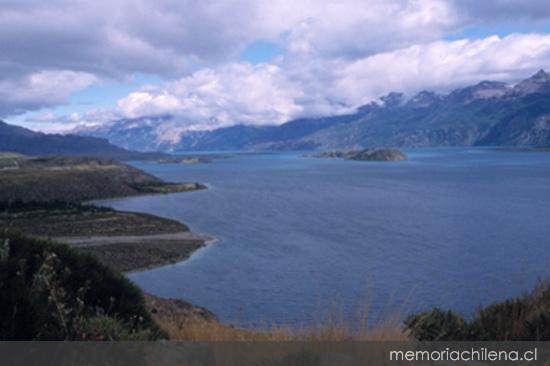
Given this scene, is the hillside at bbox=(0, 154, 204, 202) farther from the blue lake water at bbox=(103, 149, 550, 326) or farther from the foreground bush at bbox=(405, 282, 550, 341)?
the foreground bush at bbox=(405, 282, 550, 341)

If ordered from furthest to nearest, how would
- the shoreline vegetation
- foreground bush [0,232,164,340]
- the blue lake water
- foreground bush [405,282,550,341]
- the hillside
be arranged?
the hillside < the blue lake water < foreground bush [405,282,550,341] < the shoreline vegetation < foreground bush [0,232,164,340]

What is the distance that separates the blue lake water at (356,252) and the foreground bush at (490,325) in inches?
125

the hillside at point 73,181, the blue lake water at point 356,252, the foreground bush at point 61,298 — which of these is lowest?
the blue lake water at point 356,252

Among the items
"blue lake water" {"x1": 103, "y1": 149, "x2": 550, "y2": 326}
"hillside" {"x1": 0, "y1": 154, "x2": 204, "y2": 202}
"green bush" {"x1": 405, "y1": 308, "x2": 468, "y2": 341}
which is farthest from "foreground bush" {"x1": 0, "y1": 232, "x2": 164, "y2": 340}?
"hillside" {"x1": 0, "y1": 154, "x2": 204, "y2": 202}

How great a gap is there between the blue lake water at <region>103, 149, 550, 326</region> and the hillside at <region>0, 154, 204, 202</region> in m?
17.5

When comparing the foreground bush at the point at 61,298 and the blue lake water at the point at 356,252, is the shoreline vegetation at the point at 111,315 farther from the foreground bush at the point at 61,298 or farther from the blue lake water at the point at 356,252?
the blue lake water at the point at 356,252

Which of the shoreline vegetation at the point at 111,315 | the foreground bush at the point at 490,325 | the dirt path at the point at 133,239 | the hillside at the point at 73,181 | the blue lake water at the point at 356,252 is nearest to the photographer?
the shoreline vegetation at the point at 111,315

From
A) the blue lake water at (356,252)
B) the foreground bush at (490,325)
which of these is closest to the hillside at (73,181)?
the blue lake water at (356,252)

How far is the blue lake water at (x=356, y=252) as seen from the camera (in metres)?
39.3

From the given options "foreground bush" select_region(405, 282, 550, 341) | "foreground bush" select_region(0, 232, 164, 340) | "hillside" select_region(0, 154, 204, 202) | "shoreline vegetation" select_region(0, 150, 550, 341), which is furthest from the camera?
"hillside" select_region(0, 154, 204, 202)

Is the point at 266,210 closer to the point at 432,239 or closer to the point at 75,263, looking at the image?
the point at 432,239

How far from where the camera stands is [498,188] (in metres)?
114

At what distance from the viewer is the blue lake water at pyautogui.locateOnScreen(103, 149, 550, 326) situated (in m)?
39.3

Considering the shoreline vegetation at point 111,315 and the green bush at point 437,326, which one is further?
the green bush at point 437,326
